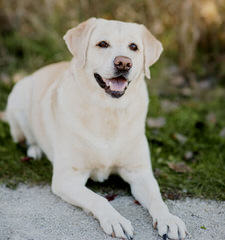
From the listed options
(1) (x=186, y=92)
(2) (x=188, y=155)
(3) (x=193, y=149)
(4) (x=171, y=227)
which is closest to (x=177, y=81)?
(1) (x=186, y=92)

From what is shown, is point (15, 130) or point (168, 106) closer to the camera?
point (15, 130)

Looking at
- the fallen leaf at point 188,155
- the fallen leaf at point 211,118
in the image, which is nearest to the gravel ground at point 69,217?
the fallen leaf at point 188,155

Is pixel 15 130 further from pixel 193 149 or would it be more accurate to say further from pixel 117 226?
pixel 117 226

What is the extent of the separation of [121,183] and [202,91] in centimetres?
258

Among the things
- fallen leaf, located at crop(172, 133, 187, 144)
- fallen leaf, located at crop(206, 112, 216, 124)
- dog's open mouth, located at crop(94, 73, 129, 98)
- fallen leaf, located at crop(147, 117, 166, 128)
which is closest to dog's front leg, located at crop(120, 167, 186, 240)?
dog's open mouth, located at crop(94, 73, 129, 98)

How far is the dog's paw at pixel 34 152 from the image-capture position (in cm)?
408

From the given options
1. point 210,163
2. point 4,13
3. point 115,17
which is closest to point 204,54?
point 115,17

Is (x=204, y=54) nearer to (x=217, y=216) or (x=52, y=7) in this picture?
(x=52, y=7)

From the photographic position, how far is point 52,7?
6.38m

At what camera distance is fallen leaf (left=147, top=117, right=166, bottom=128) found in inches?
186

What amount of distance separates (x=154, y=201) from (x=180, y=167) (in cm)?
96

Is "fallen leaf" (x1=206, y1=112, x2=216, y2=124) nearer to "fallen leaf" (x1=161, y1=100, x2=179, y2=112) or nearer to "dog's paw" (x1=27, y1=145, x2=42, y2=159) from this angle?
"fallen leaf" (x1=161, y1=100, x2=179, y2=112)

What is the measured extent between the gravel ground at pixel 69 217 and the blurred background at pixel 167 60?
2.19 feet

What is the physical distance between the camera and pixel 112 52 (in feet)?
10.1
